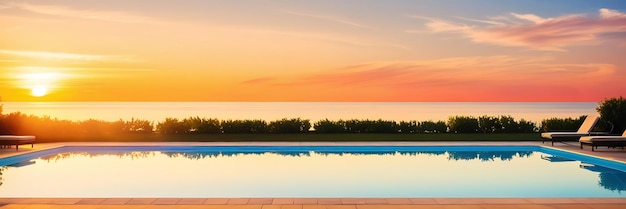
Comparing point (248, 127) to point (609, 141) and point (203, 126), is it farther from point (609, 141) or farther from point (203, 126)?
point (609, 141)

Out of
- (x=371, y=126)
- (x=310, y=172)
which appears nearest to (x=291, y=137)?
(x=371, y=126)

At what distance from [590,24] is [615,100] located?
430 centimetres

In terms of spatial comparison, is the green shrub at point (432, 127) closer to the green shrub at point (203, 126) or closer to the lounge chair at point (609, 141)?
the green shrub at point (203, 126)

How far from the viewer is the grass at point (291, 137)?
1695 centimetres

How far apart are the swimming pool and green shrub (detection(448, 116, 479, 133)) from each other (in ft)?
13.3

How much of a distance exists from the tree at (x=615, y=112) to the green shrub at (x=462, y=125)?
385 centimetres

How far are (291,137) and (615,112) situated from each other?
28.3 ft

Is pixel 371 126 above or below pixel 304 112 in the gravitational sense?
below

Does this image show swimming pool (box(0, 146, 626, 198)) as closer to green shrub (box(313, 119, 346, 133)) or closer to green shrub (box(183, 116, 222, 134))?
green shrub (box(183, 116, 222, 134))

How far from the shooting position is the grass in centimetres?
1695

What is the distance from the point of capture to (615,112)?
51.1 feet

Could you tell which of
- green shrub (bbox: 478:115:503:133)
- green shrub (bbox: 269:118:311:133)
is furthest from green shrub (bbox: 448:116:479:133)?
green shrub (bbox: 269:118:311:133)

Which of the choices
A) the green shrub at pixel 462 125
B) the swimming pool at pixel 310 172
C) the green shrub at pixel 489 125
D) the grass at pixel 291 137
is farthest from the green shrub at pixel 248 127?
the green shrub at pixel 489 125

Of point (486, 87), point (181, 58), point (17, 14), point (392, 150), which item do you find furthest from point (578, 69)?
point (17, 14)
